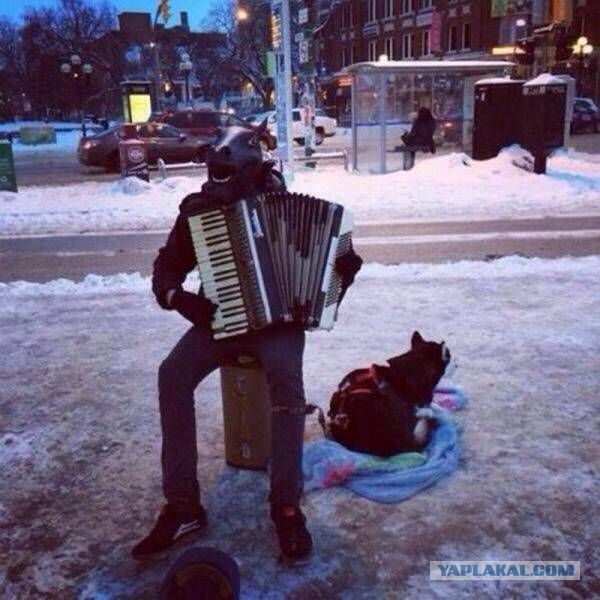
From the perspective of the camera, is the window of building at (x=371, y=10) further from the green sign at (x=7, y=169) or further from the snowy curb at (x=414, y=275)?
the snowy curb at (x=414, y=275)

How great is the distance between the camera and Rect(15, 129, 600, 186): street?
1924 centimetres

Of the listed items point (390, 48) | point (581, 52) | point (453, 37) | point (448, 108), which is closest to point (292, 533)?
point (448, 108)

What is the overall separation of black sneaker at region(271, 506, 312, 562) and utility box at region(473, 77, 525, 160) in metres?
14.6

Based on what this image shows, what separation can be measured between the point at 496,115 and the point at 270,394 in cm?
1442

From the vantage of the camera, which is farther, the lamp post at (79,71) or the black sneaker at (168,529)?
the lamp post at (79,71)


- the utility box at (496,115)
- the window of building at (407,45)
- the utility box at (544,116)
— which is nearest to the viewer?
the utility box at (544,116)

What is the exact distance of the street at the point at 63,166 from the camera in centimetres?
1924

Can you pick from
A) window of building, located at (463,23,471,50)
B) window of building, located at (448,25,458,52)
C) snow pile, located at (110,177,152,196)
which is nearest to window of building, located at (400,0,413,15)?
window of building, located at (448,25,458,52)

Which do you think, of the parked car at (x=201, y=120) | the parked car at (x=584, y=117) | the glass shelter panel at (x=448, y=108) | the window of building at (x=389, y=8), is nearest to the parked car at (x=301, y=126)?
the parked car at (x=201, y=120)

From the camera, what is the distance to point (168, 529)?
2.94 m

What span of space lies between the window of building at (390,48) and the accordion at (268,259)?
55.4m

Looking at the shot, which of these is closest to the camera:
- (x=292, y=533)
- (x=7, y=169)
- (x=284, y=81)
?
(x=292, y=533)

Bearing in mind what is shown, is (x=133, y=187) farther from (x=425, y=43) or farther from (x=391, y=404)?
(x=425, y=43)

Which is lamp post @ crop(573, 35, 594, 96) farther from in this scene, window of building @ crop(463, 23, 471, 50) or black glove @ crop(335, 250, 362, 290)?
black glove @ crop(335, 250, 362, 290)
